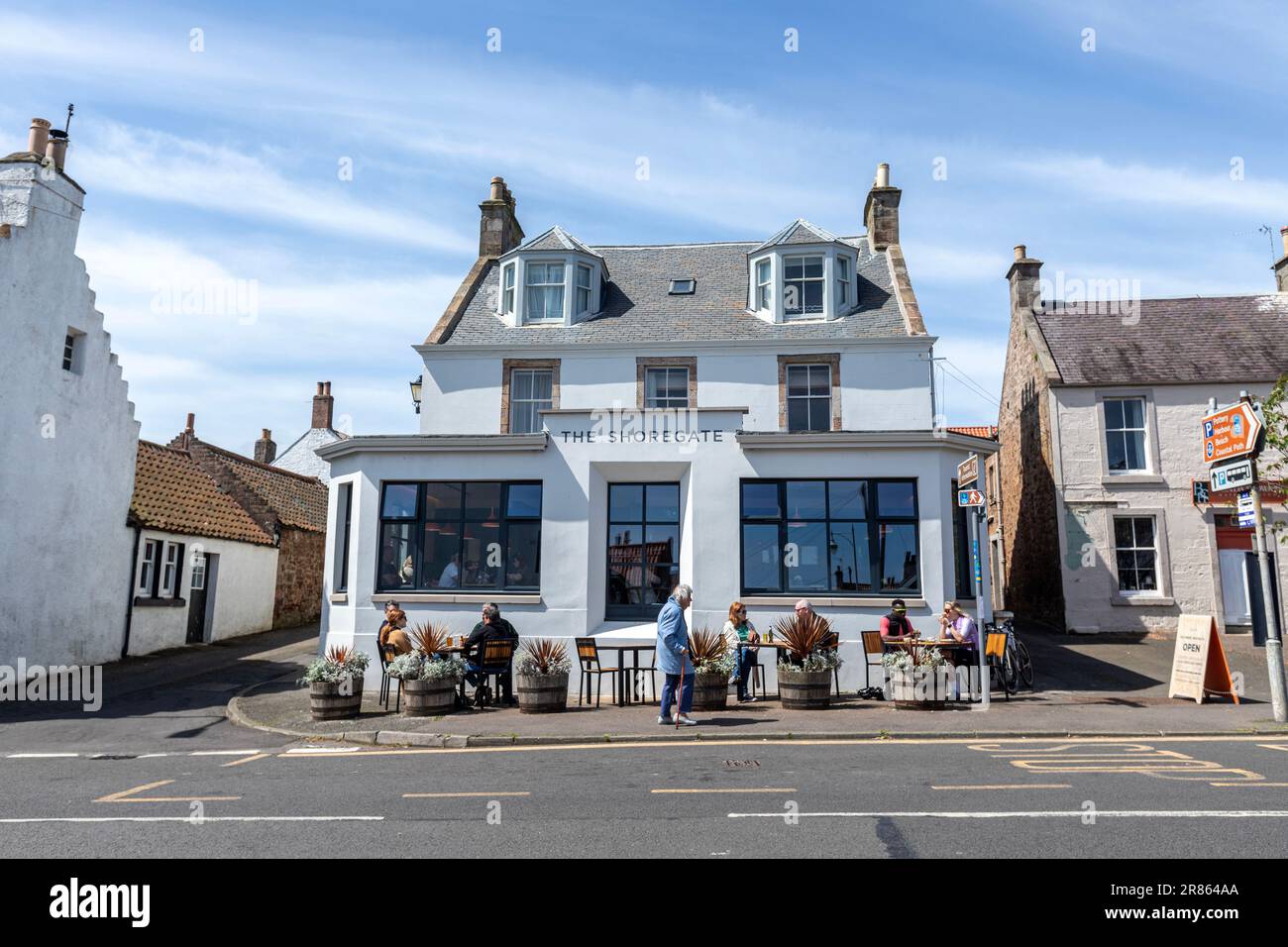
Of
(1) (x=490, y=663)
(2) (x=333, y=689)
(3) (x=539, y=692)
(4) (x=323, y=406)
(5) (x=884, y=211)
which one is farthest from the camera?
(4) (x=323, y=406)

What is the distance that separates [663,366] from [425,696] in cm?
1194

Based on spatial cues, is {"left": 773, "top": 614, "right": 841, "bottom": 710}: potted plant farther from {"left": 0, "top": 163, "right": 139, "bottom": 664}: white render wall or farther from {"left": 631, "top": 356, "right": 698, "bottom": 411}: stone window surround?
{"left": 0, "top": 163, "right": 139, "bottom": 664}: white render wall

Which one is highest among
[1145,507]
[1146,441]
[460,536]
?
[1146,441]

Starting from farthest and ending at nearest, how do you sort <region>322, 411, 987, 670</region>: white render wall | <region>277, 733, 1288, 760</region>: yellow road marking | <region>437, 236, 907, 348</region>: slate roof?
<region>437, 236, 907, 348</region>: slate roof
<region>322, 411, 987, 670</region>: white render wall
<region>277, 733, 1288, 760</region>: yellow road marking

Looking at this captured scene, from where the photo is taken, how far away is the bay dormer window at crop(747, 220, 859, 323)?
22.6 m

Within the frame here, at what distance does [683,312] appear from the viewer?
2341cm

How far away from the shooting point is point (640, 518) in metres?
16.9

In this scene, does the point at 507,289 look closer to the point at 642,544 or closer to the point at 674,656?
the point at 642,544

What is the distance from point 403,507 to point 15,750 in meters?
7.20

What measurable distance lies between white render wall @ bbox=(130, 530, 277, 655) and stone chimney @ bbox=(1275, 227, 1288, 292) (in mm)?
32219

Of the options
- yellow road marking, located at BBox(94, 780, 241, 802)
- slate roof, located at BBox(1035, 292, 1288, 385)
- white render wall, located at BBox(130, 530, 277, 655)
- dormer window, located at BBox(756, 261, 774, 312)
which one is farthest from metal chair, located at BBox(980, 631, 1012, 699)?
white render wall, located at BBox(130, 530, 277, 655)

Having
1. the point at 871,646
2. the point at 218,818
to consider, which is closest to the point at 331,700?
the point at 218,818
